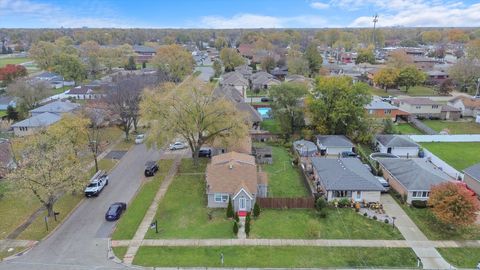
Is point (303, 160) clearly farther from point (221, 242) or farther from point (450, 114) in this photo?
point (450, 114)

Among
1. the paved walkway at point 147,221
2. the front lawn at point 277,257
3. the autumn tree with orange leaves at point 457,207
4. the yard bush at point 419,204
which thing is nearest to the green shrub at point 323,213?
the front lawn at point 277,257

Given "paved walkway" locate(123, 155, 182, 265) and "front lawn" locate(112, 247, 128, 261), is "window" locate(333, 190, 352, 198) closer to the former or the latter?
"paved walkway" locate(123, 155, 182, 265)

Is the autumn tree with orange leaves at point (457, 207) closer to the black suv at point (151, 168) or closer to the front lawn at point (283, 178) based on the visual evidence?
the front lawn at point (283, 178)

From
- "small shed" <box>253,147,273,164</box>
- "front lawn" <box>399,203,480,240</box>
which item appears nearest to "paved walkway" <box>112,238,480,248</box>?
"front lawn" <box>399,203,480,240</box>

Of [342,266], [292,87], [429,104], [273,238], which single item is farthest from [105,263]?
[429,104]

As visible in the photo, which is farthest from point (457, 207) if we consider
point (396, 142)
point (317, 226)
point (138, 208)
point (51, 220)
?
point (51, 220)

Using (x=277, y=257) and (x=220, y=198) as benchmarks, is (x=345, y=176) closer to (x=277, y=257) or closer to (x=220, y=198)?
(x=220, y=198)
